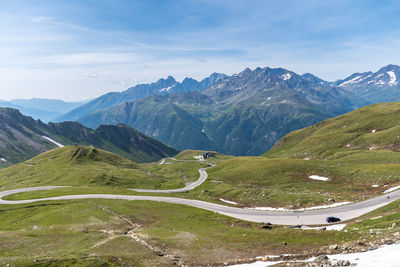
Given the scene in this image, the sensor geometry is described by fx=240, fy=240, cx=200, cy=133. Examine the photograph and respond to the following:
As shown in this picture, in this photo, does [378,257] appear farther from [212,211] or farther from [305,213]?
[212,211]

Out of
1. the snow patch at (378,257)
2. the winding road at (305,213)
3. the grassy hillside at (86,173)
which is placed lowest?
the grassy hillside at (86,173)

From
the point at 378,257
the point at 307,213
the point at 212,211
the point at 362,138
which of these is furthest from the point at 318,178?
the point at 362,138

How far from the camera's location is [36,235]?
43.5 metres

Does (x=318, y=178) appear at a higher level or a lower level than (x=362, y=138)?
lower

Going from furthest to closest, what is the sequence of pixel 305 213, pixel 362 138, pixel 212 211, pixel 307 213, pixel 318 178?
pixel 362 138
pixel 318 178
pixel 212 211
pixel 305 213
pixel 307 213

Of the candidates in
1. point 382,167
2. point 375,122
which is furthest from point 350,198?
point 375,122

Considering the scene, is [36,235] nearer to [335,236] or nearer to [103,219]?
[103,219]

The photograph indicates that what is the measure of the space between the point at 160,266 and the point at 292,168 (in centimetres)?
8751

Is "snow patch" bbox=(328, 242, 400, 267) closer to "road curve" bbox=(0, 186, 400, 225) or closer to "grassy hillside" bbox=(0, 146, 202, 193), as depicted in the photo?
"road curve" bbox=(0, 186, 400, 225)

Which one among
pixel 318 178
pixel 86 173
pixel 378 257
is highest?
pixel 378 257

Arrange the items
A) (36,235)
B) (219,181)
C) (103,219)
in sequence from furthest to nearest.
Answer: (219,181) → (103,219) → (36,235)

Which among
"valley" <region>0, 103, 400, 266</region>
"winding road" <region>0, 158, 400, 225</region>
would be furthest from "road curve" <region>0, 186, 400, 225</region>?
"valley" <region>0, 103, 400, 266</region>

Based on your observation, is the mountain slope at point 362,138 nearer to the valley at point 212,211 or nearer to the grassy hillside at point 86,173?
the valley at point 212,211

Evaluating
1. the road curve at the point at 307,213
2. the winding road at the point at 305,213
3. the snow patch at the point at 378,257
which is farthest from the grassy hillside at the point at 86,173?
the snow patch at the point at 378,257
